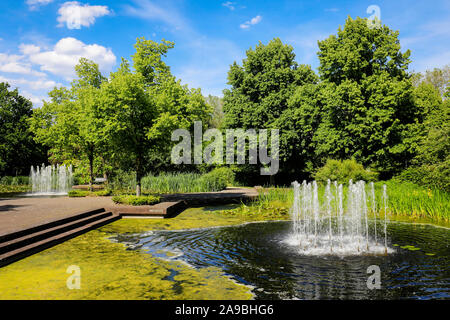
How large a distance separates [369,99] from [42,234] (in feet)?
77.9

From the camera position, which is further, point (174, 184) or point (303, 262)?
point (174, 184)

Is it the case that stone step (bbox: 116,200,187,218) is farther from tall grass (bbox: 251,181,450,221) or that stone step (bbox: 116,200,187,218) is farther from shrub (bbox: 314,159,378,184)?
shrub (bbox: 314,159,378,184)

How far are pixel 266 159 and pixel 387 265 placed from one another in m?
24.9

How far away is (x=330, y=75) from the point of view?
27594mm

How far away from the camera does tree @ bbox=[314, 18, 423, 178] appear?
2420cm

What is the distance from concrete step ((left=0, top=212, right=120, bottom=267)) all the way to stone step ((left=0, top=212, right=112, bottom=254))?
0.07 metres

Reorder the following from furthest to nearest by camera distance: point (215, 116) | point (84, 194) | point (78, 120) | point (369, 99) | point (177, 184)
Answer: point (215, 116)
point (177, 184)
point (369, 99)
point (84, 194)
point (78, 120)

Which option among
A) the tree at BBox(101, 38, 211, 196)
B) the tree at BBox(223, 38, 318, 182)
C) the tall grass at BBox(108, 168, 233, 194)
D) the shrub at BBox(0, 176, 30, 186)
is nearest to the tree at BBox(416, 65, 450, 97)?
the tree at BBox(223, 38, 318, 182)

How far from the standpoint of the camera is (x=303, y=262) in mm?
7840

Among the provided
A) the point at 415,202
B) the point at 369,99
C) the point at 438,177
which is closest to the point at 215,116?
the point at 369,99

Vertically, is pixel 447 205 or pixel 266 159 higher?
pixel 266 159

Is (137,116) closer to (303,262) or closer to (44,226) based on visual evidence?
(44,226)
